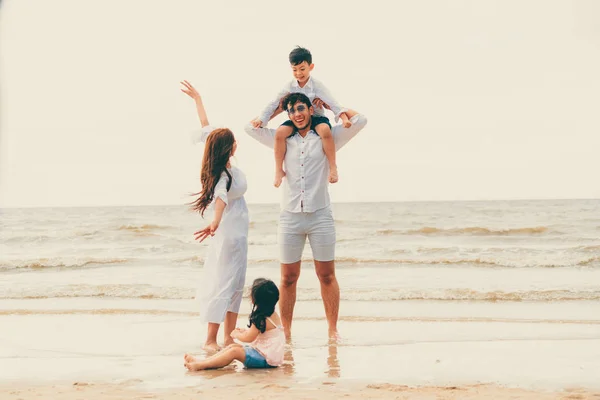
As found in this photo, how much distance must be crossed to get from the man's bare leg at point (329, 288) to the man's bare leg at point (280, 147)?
744 mm

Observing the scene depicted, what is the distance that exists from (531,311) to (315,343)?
3195 millimetres

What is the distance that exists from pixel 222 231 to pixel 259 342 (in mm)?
919

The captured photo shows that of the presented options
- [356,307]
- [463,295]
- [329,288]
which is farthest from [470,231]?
[329,288]

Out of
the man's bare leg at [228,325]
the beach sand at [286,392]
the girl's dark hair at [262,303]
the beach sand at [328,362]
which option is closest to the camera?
the beach sand at [286,392]

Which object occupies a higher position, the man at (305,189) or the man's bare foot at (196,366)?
the man at (305,189)

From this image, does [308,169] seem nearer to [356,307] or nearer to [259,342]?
[259,342]

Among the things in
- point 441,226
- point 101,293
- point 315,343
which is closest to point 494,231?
point 441,226

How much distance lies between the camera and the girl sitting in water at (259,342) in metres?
4.11

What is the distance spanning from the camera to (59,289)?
30.1 ft

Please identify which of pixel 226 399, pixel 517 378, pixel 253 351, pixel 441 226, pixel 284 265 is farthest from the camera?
pixel 441 226

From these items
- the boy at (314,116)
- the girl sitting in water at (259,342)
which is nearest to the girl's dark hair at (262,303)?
the girl sitting in water at (259,342)

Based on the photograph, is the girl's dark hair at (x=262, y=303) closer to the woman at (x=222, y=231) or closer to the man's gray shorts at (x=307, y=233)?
the woman at (x=222, y=231)

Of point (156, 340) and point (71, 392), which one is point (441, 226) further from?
point (71, 392)

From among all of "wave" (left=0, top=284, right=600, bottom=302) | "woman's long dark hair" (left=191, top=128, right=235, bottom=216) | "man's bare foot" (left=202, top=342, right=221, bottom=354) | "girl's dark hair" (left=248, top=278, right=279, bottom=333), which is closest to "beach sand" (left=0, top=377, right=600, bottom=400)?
"girl's dark hair" (left=248, top=278, right=279, bottom=333)
